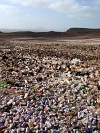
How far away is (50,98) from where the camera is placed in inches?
354

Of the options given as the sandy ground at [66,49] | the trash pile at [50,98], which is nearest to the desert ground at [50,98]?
the trash pile at [50,98]

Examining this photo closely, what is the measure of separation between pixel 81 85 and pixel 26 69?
4.00m

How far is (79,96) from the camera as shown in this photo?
360 inches

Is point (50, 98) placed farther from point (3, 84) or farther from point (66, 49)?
point (66, 49)

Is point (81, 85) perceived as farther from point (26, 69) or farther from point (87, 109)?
point (26, 69)

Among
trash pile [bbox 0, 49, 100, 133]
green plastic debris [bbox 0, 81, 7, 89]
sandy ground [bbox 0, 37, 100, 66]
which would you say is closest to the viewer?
trash pile [bbox 0, 49, 100, 133]

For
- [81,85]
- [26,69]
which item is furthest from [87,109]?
[26,69]

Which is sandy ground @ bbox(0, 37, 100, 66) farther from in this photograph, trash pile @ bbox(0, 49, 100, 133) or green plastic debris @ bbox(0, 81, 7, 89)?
green plastic debris @ bbox(0, 81, 7, 89)

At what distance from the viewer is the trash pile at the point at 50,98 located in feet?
23.4

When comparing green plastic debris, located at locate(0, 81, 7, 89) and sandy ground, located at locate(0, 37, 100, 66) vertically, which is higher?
sandy ground, located at locate(0, 37, 100, 66)

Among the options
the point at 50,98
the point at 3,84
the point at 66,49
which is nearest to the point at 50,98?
the point at 50,98

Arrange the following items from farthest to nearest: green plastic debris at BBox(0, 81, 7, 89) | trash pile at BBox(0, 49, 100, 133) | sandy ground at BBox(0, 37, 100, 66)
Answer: sandy ground at BBox(0, 37, 100, 66)
green plastic debris at BBox(0, 81, 7, 89)
trash pile at BBox(0, 49, 100, 133)

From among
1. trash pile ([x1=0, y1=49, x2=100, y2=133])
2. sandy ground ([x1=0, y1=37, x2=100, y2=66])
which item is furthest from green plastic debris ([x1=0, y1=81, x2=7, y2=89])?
sandy ground ([x1=0, y1=37, x2=100, y2=66])

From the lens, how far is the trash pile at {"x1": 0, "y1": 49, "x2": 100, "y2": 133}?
7117 mm
